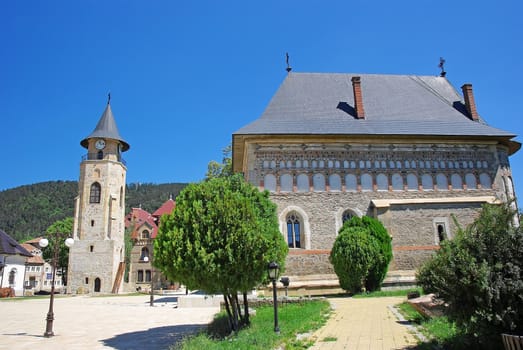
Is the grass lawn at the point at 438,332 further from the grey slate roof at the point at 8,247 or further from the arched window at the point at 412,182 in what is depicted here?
the grey slate roof at the point at 8,247

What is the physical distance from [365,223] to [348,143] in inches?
249

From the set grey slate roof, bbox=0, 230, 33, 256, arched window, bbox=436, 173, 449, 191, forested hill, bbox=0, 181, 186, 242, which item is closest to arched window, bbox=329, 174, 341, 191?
arched window, bbox=436, 173, 449, 191

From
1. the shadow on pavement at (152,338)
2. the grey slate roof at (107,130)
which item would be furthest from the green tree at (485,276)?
the grey slate roof at (107,130)

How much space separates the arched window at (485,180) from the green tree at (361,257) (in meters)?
9.78

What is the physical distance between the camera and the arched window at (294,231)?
21844mm

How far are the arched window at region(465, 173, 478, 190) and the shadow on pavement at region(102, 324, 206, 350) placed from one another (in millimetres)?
19023

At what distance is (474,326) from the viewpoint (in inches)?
241

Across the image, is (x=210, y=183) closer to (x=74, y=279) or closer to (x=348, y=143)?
(x=348, y=143)

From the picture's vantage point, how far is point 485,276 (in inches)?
228

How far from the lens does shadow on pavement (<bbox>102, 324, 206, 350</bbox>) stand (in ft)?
30.3

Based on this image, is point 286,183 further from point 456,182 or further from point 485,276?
point 485,276

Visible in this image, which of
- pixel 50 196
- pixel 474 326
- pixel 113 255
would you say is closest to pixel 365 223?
pixel 474 326

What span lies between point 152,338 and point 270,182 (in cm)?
1310

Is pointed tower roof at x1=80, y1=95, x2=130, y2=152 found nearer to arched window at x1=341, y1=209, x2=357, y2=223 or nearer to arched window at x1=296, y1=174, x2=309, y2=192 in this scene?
arched window at x1=296, y1=174, x2=309, y2=192
